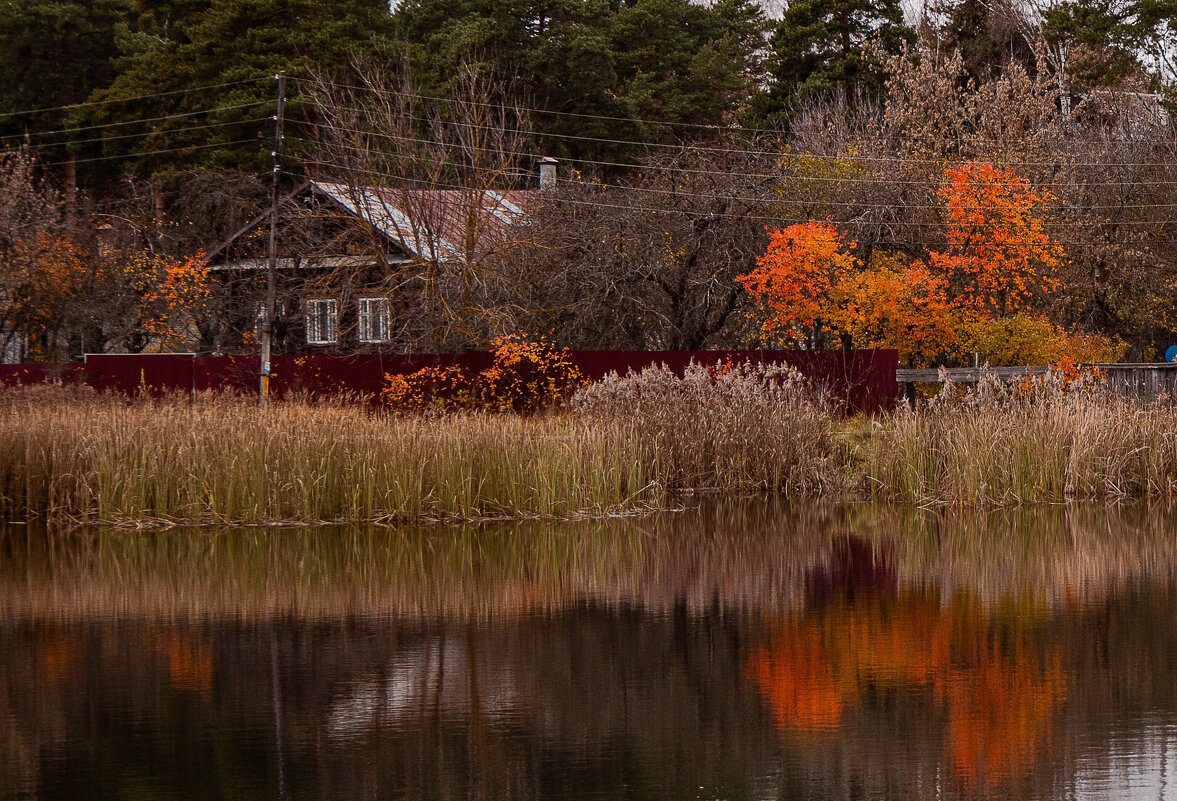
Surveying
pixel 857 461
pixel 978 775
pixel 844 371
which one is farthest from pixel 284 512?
pixel 844 371

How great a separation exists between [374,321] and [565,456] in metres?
19.0

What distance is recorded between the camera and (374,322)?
34.6 meters

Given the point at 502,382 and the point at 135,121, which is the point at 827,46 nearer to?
the point at 135,121

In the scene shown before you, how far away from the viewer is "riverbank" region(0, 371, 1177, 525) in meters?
15.7

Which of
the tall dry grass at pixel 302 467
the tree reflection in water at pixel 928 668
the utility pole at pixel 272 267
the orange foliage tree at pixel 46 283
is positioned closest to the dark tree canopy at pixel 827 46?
the utility pole at pixel 272 267

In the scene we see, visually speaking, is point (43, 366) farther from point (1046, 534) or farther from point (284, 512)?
point (1046, 534)

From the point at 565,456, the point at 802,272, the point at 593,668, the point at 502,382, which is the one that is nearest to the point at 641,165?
the point at 802,272

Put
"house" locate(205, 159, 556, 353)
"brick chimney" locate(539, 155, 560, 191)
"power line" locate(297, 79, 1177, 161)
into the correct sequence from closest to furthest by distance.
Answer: "house" locate(205, 159, 556, 353)
"power line" locate(297, 79, 1177, 161)
"brick chimney" locate(539, 155, 560, 191)

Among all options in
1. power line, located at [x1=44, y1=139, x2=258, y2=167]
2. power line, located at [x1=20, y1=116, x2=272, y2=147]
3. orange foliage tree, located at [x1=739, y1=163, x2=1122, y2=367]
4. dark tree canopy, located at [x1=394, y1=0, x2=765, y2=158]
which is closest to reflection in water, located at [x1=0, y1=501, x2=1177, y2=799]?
orange foliage tree, located at [x1=739, y1=163, x2=1122, y2=367]

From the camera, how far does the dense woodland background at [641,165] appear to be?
2936 cm

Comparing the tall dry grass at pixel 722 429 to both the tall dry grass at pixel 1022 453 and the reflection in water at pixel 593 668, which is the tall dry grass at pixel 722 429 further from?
the reflection in water at pixel 593 668

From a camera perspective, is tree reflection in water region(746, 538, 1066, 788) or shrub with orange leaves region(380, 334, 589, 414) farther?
shrub with orange leaves region(380, 334, 589, 414)

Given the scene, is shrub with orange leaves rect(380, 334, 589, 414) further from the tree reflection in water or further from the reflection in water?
the tree reflection in water

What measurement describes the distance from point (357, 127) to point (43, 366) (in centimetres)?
816
